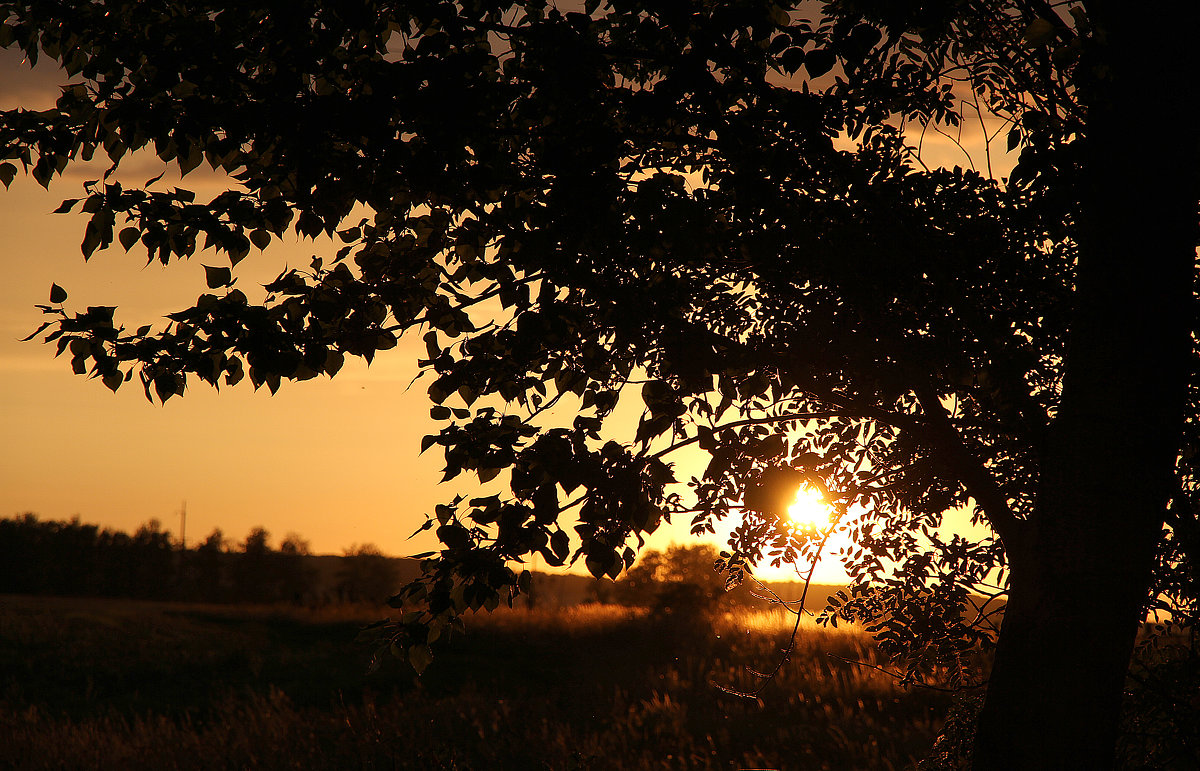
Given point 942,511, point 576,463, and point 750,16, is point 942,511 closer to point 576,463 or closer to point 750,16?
point 576,463

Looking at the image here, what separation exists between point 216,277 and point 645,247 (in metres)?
2.22

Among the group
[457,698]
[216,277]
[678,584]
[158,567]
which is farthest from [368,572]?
[216,277]

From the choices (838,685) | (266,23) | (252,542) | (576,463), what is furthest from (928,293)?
(252,542)

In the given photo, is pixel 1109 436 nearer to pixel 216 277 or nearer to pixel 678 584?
pixel 216 277

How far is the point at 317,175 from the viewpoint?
4.26 meters

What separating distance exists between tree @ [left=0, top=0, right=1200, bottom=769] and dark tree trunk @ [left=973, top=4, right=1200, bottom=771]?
0.01m

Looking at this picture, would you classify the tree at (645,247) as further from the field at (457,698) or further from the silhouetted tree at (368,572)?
the silhouetted tree at (368,572)

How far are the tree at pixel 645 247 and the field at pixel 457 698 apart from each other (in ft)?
9.02

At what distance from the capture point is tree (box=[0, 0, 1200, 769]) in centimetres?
411

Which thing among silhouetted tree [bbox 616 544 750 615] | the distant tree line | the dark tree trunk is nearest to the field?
silhouetted tree [bbox 616 544 750 615]

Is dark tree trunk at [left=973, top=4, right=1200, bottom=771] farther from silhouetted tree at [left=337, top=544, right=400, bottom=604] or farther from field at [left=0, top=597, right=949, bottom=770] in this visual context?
silhouetted tree at [left=337, top=544, right=400, bottom=604]

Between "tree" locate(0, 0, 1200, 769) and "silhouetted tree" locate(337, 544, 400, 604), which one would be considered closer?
"tree" locate(0, 0, 1200, 769)

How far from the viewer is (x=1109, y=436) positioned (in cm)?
426

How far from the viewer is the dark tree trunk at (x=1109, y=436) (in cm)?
412
